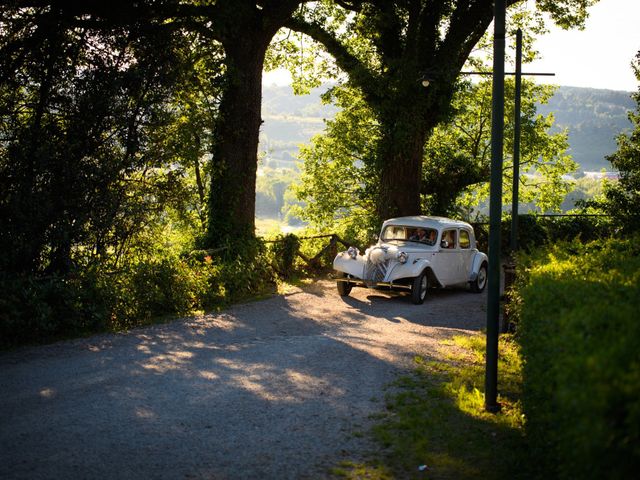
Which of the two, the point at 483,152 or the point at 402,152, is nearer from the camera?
the point at 402,152

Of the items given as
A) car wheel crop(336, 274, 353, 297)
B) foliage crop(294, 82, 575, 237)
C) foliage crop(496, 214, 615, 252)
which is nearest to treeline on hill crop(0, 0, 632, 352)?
car wheel crop(336, 274, 353, 297)

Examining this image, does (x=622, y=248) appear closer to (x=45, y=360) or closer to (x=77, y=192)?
(x=45, y=360)

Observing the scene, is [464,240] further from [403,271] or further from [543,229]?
[543,229]

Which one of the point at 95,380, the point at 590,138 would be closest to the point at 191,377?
the point at 95,380

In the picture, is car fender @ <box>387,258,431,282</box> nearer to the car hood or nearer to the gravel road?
the car hood

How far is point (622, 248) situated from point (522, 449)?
479 centimetres

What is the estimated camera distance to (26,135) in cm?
1139

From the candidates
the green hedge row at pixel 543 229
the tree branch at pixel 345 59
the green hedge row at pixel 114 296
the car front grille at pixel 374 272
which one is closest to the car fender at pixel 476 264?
the car front grille at pixel 374 272

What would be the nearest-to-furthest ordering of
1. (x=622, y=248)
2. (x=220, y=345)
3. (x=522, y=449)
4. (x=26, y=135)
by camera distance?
(x=522, y=449) < (x=622, y=248) < (x=220, y=345) < (x=26, y=135)

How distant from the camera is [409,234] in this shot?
616 inches

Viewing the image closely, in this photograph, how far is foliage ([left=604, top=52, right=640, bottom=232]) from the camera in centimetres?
1554

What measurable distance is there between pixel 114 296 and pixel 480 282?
973 centimetres

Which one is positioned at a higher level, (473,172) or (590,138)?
(590,138)

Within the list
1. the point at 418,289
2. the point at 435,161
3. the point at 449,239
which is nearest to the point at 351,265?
the point at 418,289
